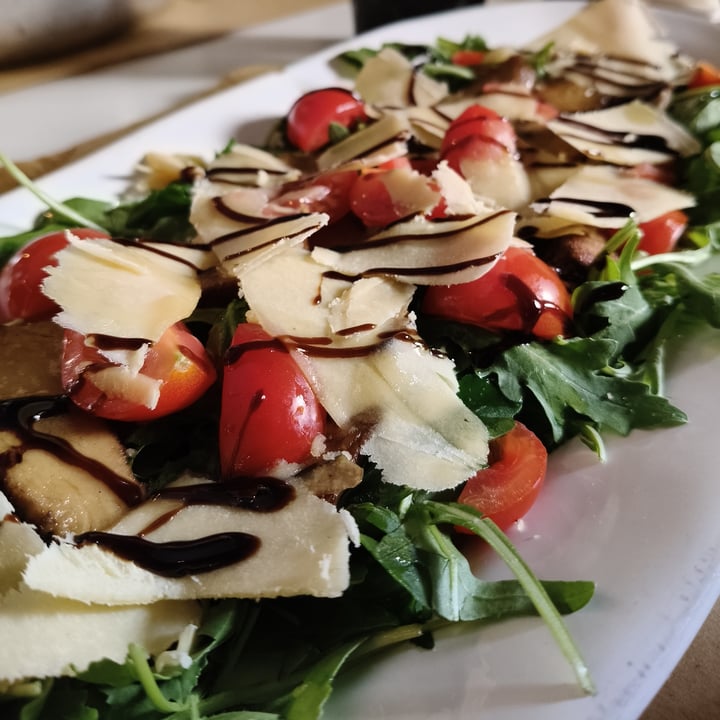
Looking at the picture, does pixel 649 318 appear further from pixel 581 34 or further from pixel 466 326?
pixel 581 34

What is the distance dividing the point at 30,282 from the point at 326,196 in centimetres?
56

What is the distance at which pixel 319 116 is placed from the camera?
1839 millimetres

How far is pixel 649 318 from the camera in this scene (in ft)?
4.26

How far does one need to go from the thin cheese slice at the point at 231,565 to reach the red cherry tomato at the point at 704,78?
165cm

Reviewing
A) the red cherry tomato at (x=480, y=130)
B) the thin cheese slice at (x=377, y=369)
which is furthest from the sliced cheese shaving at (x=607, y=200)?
the thin cheese slice at (x=377, y=369)

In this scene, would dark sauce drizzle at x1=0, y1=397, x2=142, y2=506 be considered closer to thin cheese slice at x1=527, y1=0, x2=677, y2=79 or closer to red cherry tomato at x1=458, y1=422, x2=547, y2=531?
red cherry tomato at x1=458, y1=422, x2=547, y2=531

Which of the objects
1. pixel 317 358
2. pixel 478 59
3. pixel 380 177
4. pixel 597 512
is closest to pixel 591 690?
pixel 597 512

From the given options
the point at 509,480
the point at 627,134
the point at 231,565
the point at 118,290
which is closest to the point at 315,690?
the point at 231,565

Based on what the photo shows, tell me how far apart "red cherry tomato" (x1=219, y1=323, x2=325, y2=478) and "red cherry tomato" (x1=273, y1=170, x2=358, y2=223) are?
17.4 inches

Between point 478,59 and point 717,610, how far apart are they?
5.63ft

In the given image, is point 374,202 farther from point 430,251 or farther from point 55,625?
point 55,625

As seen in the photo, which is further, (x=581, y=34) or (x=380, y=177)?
(x=581, y=34)

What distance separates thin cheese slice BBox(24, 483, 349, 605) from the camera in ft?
2.70

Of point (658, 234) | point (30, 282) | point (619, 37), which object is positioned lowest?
point (658, 234)
